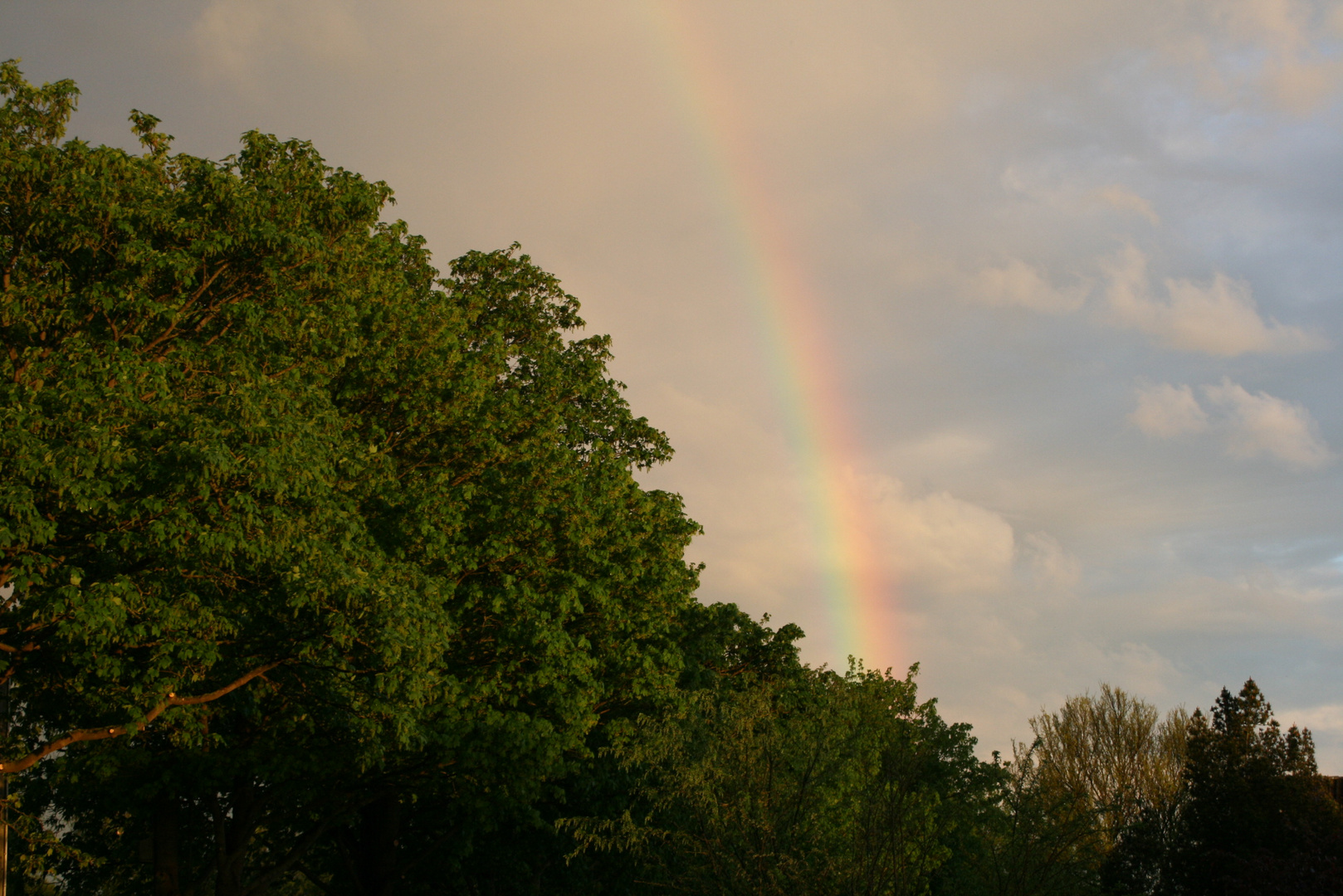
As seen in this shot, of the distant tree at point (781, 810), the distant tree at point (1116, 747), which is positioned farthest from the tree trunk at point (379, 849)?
the distant tree at point (1116, 747)

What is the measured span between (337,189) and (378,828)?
16.5 m

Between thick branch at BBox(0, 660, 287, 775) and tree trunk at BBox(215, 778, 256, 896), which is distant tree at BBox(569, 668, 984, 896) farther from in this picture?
tree trunk at BBox(215, 778, 256, 896)

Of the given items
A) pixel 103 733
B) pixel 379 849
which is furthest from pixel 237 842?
pixel 103 733

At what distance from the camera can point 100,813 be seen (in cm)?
2525

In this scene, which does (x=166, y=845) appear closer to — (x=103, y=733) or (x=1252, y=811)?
(x=103, y=733)

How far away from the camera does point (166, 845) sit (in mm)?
23219

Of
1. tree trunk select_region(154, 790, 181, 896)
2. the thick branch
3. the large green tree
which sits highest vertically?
the large green tree

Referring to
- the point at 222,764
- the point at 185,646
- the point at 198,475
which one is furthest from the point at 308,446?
the point at 222,764

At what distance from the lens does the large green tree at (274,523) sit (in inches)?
587

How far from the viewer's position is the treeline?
15266 mm

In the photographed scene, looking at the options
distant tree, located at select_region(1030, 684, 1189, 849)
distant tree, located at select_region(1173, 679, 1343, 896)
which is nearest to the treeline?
distant tree, located at select_region(1173, 679, 1343, 896)

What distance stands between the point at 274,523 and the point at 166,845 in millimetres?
11524

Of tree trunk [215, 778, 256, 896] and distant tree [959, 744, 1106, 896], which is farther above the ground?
distant tree [959, 744, 1106, 896]

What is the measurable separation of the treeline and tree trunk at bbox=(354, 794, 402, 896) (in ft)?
0.33
